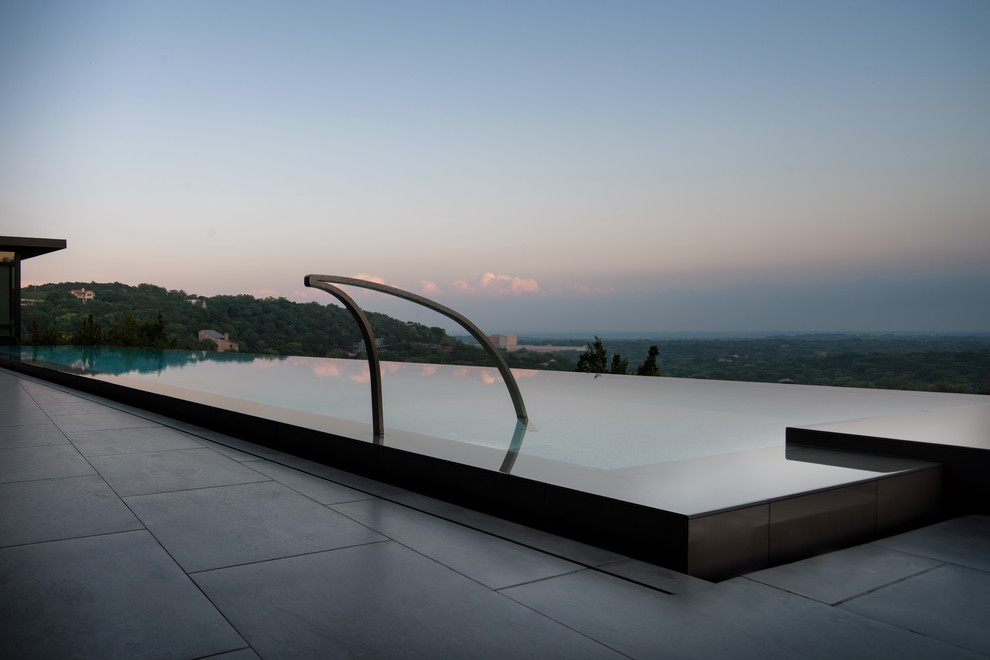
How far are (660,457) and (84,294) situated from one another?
30818 millimetres

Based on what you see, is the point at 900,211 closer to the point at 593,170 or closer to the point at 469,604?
the point at 593,170

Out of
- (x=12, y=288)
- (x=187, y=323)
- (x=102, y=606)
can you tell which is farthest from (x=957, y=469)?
(x=12, y=288)

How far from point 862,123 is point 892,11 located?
12.2 feet

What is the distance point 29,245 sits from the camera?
20.5 meters

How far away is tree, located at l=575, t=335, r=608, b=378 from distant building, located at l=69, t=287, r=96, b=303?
2148 cm

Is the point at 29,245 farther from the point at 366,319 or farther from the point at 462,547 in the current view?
the point at 462,547

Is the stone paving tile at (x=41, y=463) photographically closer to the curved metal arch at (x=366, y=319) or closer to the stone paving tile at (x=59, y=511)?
the stone paving tile at (x=59, y=511)

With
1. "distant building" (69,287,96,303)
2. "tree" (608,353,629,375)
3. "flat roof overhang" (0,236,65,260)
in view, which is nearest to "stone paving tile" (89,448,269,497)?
"tree" (608,353,629,375)

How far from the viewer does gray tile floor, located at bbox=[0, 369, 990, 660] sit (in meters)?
1.86

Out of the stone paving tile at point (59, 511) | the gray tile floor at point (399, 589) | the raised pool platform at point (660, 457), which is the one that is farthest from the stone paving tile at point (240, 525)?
the raised pool platform at point (660, 457)

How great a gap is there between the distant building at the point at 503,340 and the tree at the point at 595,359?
1398 cm

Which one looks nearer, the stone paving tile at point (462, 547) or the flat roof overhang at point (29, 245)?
the stone paving tile at point (462, 547)

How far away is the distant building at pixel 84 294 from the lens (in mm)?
26900

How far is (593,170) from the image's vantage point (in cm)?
2128
